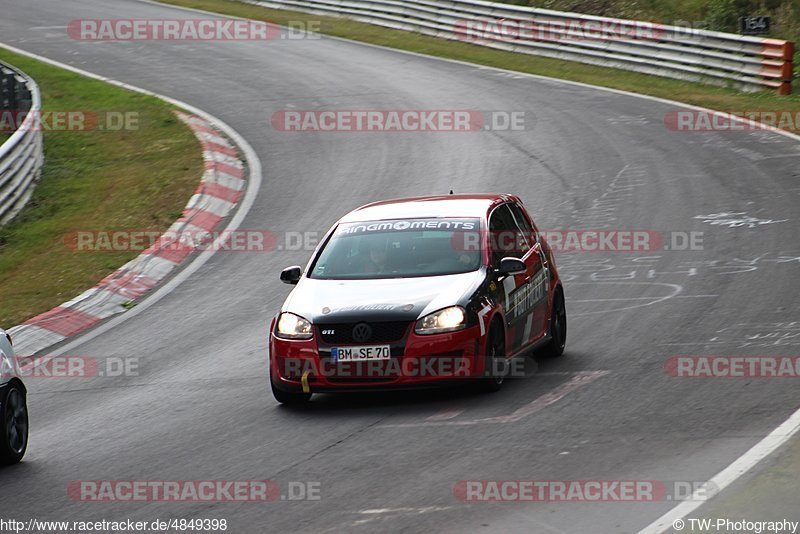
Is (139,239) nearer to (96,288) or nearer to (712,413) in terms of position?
(96,288)

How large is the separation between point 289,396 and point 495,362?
1.71 meters

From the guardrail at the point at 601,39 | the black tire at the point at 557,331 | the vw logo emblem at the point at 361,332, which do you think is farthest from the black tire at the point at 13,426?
the guardrail at the point at 601,39

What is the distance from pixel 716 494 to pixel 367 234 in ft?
16.7

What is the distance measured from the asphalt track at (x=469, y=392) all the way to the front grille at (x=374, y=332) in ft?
1.88

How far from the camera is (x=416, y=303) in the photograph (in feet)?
34.6

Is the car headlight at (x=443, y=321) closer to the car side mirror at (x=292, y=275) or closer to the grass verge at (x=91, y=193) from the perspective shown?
the car side mirror at (x=292, y=275)

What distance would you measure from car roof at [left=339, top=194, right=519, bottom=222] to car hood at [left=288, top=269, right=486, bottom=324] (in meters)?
1.03

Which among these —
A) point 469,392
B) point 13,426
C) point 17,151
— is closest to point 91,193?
point 17,151

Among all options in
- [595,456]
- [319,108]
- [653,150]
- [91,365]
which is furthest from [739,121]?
[595,456]

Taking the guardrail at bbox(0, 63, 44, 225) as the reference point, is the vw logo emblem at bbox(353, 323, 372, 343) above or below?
above

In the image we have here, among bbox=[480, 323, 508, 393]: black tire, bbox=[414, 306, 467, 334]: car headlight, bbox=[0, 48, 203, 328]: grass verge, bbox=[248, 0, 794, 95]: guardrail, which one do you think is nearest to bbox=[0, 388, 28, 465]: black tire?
bbox=[414, 306, 467, 334]: car headlight

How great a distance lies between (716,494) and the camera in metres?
7.46

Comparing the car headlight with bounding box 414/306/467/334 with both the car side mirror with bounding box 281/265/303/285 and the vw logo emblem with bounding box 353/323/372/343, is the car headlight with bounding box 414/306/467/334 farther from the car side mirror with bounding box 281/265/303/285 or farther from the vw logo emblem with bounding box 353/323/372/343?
the car side mirror with bounding box 281/265/303/285

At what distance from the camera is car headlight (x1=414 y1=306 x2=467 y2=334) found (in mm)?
10414
